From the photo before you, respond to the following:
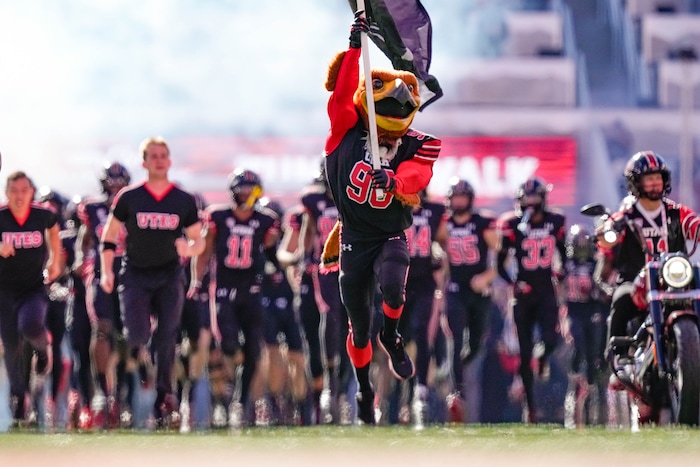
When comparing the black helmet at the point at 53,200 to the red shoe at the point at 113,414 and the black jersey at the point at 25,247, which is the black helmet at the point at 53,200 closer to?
the red shoe at the point at 113,414

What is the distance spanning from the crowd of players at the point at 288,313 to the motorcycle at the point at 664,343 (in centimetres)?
311

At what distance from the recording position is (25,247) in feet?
43.8

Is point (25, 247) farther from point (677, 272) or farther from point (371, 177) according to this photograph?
point (677, 272)

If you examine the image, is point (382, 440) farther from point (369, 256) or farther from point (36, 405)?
point (36, 405)

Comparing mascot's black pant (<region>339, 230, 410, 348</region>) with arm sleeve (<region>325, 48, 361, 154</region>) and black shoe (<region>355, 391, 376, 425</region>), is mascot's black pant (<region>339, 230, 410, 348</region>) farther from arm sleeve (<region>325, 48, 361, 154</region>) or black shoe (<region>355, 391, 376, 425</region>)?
arm sleeve (<region>325, 48, 361, 154</region>)

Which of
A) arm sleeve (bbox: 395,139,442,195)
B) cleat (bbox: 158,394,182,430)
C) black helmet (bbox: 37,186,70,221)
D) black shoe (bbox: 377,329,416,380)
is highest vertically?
black helmet (bbox: 37,186,70,221)

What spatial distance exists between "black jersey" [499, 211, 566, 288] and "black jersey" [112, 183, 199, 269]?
3818 millimetres

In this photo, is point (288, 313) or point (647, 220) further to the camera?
point (288, 313)

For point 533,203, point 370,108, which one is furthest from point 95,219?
point 370,108

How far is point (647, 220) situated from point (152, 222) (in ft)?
11.1

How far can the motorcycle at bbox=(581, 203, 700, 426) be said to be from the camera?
388 inches

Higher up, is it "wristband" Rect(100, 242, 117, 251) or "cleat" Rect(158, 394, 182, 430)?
"wristband" Rect(100, 242, 117, 251)

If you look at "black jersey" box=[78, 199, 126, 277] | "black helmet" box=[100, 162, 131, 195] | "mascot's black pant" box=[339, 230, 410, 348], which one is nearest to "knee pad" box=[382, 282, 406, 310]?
"mascot's black pant" box=[339, 230, 410, 348]

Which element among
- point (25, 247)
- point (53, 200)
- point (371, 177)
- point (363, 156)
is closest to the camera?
point (371, 177)
